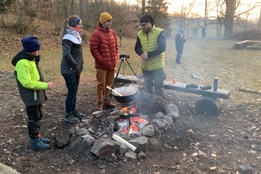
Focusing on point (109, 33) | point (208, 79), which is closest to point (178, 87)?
point (109, 33)

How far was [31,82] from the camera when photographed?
12.7 feet

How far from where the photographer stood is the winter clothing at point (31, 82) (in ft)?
12.6

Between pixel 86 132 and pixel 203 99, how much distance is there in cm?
259

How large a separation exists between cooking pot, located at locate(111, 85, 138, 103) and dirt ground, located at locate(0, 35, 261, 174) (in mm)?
854

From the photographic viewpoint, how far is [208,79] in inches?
374

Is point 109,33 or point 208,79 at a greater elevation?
point 109,33

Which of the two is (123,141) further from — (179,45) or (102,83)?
(179,45)

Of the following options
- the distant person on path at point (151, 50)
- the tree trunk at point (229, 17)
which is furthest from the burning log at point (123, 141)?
the tree trunk at point (229, 17)

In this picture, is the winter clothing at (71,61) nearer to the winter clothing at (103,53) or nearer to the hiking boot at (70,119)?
the hiking boot at (70,119)

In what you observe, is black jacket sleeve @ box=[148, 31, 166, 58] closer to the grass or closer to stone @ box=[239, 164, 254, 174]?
the grass

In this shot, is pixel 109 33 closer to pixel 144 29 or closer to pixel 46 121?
pixel 144 29

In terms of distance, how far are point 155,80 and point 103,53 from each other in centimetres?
137

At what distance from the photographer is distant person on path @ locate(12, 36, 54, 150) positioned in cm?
385

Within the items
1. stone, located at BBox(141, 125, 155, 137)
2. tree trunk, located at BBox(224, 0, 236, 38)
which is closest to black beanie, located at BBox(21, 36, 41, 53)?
stone, located at BBox(141, 125, 155, 137)
